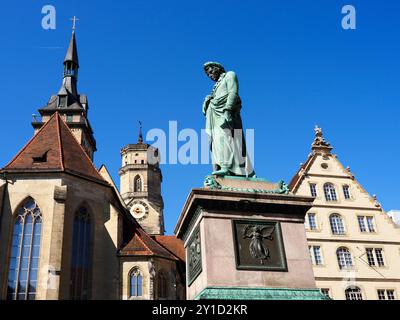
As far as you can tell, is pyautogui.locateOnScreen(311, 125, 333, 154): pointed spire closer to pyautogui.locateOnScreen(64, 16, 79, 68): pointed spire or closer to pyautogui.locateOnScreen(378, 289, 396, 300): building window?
pyautogui.locateOnScreen(378, 289, 396, 300): building window

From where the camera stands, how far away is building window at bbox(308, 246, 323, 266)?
2231 cm

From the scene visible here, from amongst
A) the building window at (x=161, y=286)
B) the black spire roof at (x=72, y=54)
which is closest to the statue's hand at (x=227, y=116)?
the building window at (x=161, y=286)

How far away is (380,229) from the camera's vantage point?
2398cm

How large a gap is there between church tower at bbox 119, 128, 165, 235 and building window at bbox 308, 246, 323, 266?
103ft

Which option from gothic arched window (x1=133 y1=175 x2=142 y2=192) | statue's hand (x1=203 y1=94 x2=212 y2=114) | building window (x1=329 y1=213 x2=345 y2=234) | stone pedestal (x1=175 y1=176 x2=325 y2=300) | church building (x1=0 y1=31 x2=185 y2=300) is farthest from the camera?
gothic arched window (x1=133 y1=175 x2=142 y2=192)

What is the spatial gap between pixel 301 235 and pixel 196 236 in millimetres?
1542

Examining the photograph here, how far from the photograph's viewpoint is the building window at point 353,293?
72.0 ft

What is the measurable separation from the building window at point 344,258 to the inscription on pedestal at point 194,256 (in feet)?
57.0

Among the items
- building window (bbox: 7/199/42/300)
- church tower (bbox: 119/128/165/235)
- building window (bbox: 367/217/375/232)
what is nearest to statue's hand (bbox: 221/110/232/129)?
building window (bbox: 7/199/42/300)

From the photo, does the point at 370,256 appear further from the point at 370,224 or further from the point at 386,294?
the point at 386,294

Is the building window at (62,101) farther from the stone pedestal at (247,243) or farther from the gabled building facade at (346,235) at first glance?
the stone pedestal at (247,243)

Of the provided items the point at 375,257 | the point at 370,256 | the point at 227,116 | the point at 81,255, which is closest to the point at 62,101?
the point at 81,255

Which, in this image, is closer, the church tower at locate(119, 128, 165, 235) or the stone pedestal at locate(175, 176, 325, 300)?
the stone pedestal at locate(175, 176, 325, 300)
